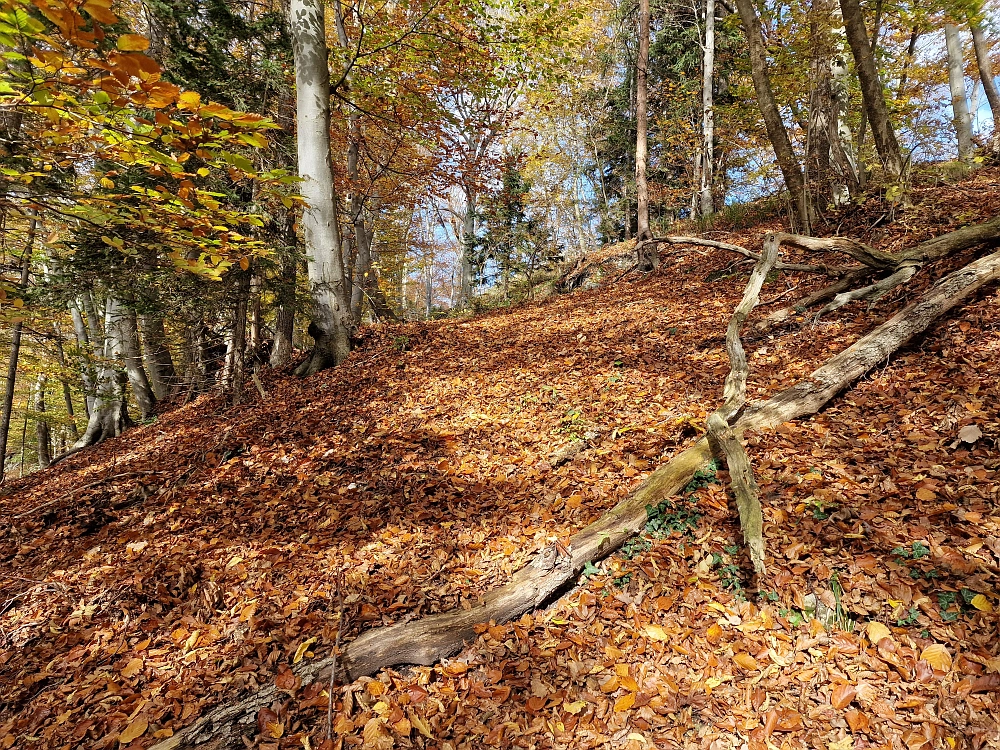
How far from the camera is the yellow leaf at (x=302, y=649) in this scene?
110 inches

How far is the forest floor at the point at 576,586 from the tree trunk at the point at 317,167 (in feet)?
7.45

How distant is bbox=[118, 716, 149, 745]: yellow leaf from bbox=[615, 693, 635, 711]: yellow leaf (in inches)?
103

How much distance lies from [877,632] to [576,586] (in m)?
1.70

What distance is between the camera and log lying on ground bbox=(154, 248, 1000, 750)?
2.51m

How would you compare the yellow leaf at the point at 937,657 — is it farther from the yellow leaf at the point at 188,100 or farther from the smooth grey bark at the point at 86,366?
the smooth grey bark at the point at 86,366

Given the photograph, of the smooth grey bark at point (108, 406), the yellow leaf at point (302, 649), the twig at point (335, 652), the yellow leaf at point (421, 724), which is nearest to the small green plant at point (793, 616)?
the yellow leaf at point (421, 724)

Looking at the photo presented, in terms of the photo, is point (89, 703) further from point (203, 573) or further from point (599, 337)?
point (599, 337)

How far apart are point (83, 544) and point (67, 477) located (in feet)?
12.5

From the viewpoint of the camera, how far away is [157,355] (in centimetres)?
1045

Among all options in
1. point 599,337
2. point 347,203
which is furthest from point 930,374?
point 347,203

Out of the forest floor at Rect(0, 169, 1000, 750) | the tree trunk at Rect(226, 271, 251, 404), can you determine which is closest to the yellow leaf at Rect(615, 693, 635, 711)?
the forest floor at Rect(0, 169, 1000, 750)

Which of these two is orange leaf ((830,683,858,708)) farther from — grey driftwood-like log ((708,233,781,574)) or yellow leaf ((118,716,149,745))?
yellow leaf ((118,716,149,745))

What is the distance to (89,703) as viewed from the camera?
2.65m

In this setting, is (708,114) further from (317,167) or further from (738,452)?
(738,452)
